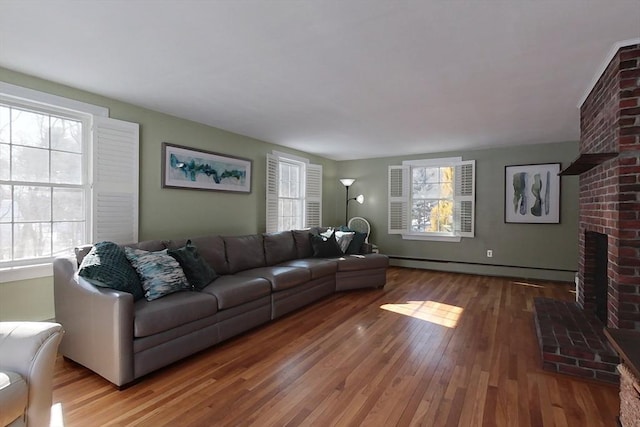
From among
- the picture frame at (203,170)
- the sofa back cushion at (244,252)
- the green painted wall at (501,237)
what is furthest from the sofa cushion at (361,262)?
the green painted wall at (501,237)

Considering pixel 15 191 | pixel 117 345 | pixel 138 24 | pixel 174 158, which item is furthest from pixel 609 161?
pixel 15 191

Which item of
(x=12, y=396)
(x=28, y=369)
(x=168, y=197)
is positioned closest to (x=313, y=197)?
(x=168, y=197)

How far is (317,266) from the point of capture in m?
4.07

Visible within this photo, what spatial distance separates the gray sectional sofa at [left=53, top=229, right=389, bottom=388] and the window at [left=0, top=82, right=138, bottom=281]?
0.56 m

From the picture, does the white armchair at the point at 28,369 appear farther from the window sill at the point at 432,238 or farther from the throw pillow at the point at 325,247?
the window sill at the point at 432,238

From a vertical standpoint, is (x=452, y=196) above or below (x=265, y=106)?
below

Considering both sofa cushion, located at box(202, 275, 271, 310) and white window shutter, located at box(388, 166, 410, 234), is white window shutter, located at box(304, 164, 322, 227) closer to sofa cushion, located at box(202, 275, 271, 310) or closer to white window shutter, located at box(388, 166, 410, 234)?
white window shutter, located at box(388, 166, 410, 234)

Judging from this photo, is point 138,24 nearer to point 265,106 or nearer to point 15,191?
point 265,106

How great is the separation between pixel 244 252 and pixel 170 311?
5.18 feet

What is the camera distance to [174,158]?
3.84 m

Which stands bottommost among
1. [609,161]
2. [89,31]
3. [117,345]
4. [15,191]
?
[117,345]

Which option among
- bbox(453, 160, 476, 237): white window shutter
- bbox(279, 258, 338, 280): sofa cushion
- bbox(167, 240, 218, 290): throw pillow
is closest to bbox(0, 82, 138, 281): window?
bbox(167, 240, 218, 290): throw pillow

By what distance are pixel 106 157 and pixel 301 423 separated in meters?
3.01

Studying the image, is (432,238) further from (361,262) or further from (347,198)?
(361,262)
